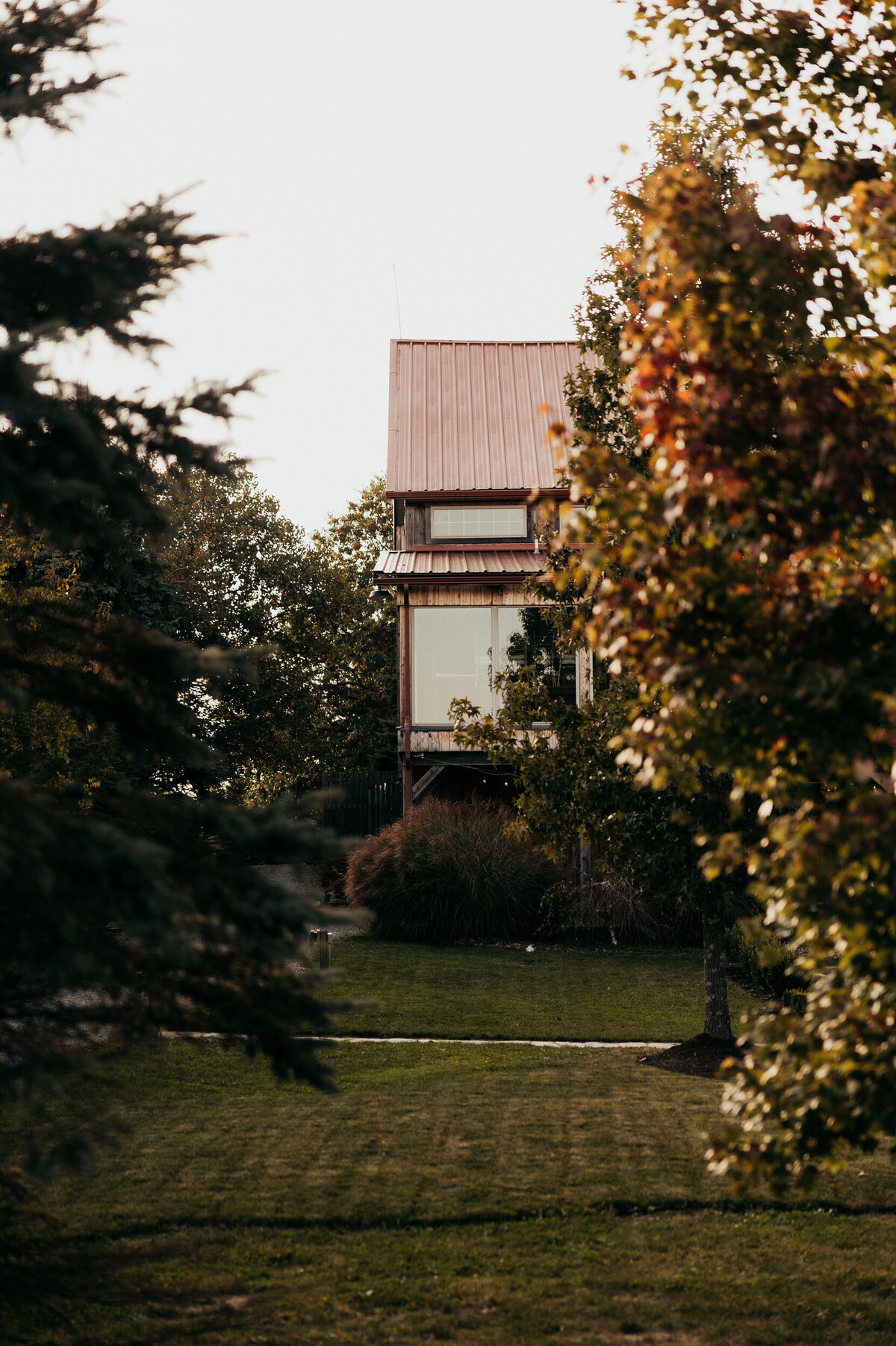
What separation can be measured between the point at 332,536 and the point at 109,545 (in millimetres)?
37927

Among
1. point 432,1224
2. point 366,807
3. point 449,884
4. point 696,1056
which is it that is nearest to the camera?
point 432,1224

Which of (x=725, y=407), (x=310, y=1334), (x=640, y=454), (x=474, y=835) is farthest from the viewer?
(x=474, y=835)

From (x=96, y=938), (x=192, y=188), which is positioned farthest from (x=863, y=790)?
(x=192, y=188)

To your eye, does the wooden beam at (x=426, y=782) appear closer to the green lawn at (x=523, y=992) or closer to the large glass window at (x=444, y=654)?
the large glass window at (x=444, y=654)

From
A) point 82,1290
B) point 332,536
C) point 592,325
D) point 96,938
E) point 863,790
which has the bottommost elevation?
point 82,1290

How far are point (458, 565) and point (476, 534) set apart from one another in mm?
1853

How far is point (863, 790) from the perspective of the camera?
12.9 feet

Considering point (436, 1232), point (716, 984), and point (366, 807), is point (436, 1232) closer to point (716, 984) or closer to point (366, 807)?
point (716, 984)

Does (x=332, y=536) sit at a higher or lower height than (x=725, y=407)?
higher

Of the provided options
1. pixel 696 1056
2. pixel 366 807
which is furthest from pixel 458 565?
pixel 696 1056

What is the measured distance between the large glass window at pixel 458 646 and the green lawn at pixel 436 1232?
521 inches

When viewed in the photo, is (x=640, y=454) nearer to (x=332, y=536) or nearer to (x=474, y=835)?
(x=474, y=835)

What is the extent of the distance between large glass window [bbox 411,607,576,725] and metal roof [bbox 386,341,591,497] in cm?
257

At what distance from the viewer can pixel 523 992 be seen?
45.4 feet
